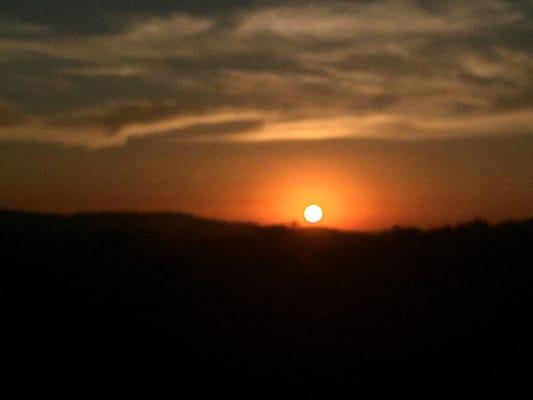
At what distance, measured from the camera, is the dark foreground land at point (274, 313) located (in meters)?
14.9

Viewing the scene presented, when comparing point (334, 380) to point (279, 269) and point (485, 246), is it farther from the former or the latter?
point (485, 246)

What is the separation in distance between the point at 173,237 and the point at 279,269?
6132 millimetres

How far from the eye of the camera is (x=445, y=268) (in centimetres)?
1880

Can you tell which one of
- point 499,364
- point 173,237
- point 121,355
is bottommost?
point 499,364

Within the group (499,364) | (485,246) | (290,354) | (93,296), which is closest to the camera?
(499,364)

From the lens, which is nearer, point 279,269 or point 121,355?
point 121,355

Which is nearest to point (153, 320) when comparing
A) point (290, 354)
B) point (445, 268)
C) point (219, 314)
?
point (219, 314)

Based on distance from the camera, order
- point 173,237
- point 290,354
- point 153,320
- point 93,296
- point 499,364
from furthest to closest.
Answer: point 173,237
point 93,296
point 153,320
point 290,354
point 499,364

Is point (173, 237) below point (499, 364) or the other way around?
the other way around

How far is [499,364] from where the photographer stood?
1470 cm

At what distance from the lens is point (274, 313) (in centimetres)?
1706

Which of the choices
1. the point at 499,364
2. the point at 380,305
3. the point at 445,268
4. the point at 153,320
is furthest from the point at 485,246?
the point at 153,320

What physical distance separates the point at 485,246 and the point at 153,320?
6.88 m

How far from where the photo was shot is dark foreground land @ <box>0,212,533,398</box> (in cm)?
1486
